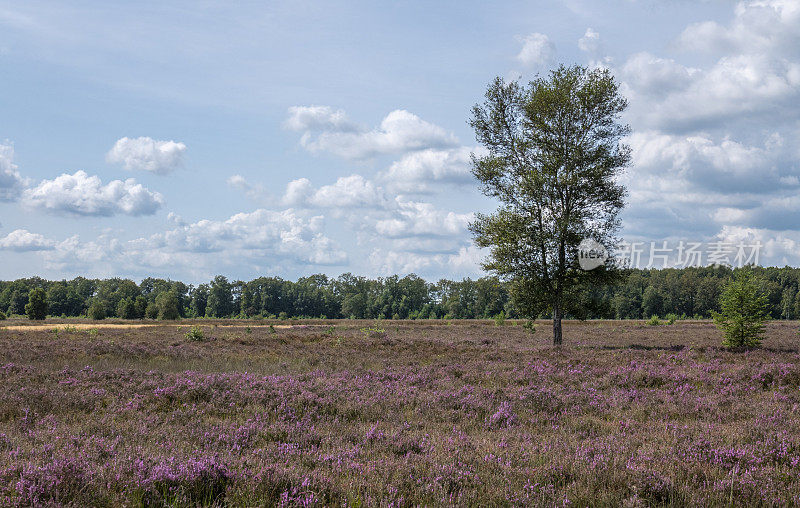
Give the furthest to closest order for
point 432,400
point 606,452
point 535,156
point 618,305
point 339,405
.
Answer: point 618,305
point 535,156
point 432,400
point 339,405
point 606,452

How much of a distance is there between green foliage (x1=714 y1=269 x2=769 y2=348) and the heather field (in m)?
7.55

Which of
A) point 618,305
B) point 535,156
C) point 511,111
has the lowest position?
point 618,305

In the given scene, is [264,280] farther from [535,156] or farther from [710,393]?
[710,393]

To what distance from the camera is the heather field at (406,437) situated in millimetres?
4512

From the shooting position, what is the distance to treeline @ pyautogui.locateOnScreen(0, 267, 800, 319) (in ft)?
451

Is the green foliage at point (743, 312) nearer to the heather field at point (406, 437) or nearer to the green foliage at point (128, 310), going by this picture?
the heather field at point (406, 437)

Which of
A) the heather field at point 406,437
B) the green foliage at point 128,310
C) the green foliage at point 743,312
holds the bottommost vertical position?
the green foliage at point 128,310

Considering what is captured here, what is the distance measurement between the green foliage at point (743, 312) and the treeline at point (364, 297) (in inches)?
4077

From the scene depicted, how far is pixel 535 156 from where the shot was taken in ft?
81.5

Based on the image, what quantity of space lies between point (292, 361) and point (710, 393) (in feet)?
40.5

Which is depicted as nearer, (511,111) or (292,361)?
(292,361)

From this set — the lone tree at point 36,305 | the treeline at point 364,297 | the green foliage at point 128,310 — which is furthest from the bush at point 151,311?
the treeline at point 364,297

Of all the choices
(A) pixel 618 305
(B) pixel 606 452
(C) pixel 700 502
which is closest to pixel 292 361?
(B) pixel 606 452

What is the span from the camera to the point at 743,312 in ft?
64.9
